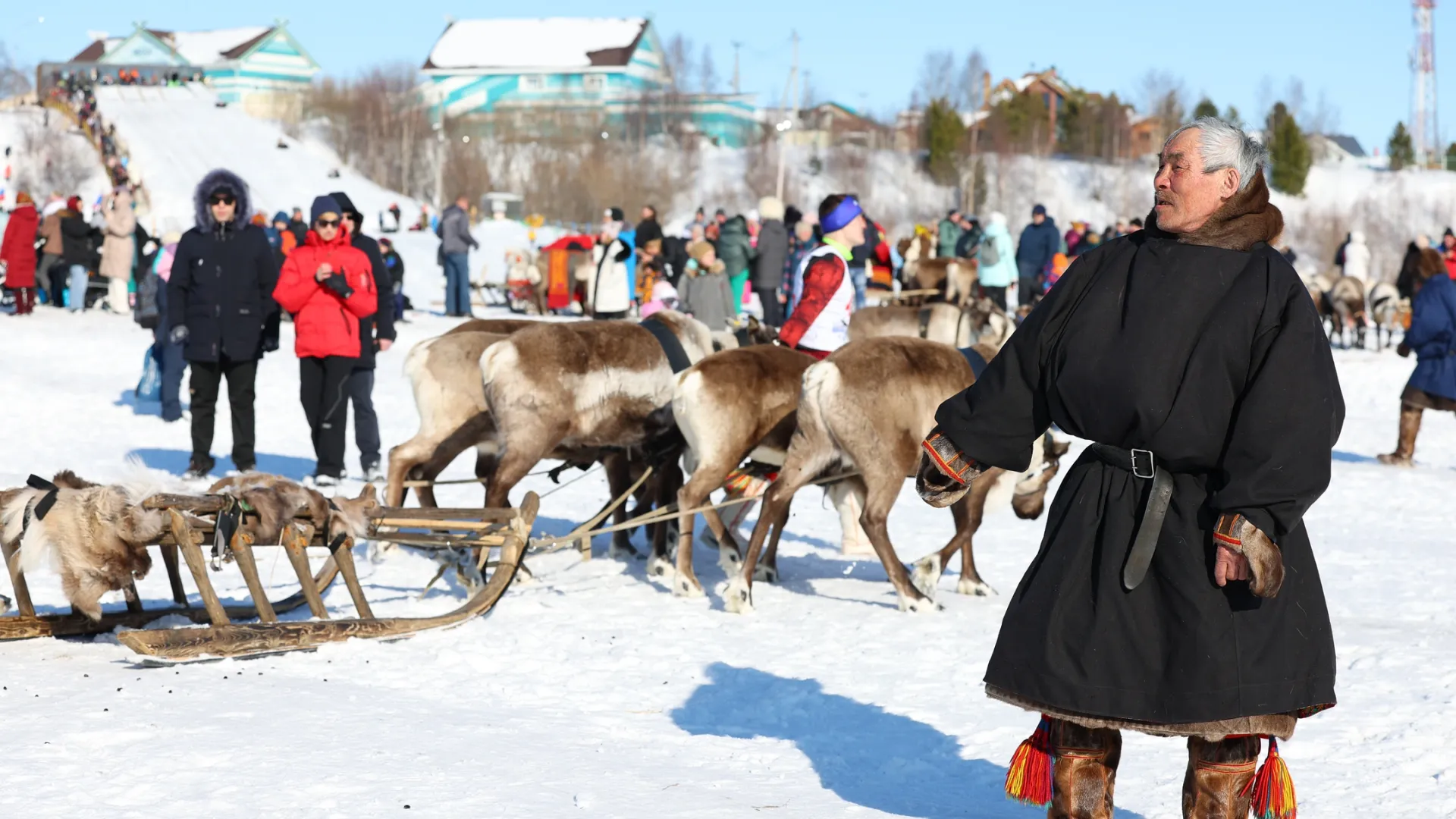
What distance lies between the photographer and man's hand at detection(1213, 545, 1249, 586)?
121 inches

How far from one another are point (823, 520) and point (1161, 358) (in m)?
7.38

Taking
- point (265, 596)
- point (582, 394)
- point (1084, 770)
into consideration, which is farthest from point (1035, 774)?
point (582, 394)

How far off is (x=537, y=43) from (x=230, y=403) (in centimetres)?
8407

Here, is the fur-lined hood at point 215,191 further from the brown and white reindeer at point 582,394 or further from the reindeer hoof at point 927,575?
the reindeer hoof at point 927,575

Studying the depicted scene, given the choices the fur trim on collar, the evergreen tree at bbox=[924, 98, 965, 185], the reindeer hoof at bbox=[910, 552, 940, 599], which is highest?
the evergreen tree at bbox=[924, 98, 965, 185]

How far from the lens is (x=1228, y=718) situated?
10.3ft

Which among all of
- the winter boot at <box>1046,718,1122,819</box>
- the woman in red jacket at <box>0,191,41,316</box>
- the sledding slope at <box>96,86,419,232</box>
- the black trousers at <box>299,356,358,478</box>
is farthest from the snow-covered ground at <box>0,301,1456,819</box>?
the sledding slope at <box>96,86,419,232</box>

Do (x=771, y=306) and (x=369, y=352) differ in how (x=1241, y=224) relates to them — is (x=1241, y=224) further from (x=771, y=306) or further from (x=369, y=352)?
(x=771, y=306)

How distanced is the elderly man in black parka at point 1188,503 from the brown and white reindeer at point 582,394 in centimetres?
434

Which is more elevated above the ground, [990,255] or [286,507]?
[990,255]

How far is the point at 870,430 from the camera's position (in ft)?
23.4

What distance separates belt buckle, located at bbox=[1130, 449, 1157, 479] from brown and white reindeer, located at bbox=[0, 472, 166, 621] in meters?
3.59

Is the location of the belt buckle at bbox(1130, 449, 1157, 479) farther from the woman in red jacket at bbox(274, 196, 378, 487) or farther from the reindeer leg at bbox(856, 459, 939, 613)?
the woman in red jacket at bbox(274, 196, 378, 487)

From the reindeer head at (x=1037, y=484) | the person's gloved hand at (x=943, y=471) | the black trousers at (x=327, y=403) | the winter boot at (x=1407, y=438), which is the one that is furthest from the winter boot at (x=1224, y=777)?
the winter boot at (x=1407, y=438)
